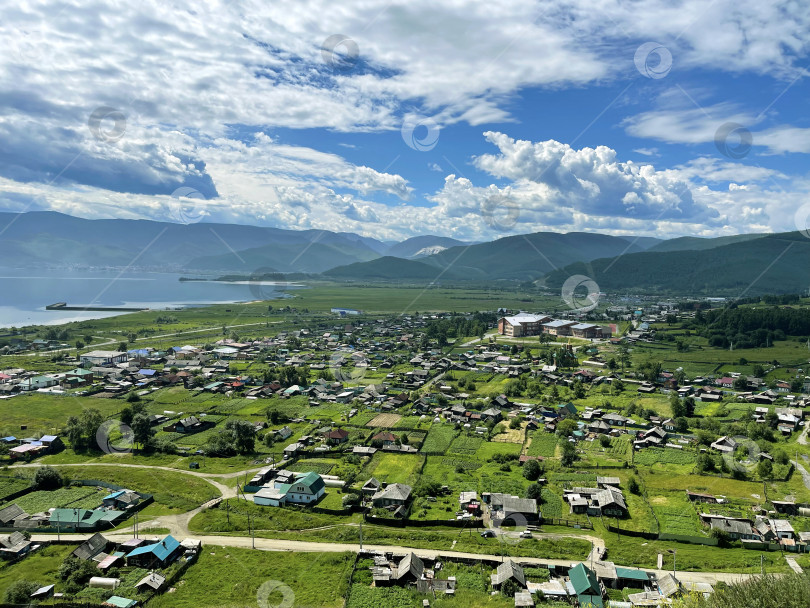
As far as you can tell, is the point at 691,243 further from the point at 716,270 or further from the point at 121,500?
the point at 121,500

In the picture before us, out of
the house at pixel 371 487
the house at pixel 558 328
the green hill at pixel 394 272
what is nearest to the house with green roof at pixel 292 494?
the house at pixel 371 487

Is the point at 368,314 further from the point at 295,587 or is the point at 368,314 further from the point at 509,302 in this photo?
the point at 295,587

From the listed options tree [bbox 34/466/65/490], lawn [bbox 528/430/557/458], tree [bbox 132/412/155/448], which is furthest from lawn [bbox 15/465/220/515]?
lawn [bbox 528/430/557/458]

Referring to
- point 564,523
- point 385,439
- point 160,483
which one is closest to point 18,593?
point 160,483

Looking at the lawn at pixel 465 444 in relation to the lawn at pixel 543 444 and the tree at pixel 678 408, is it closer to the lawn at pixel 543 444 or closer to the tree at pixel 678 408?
the lawn at pixel 543 444

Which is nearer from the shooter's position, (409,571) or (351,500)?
(409,571)

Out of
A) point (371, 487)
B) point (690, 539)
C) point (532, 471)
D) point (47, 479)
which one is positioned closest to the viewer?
point (690, 539)
